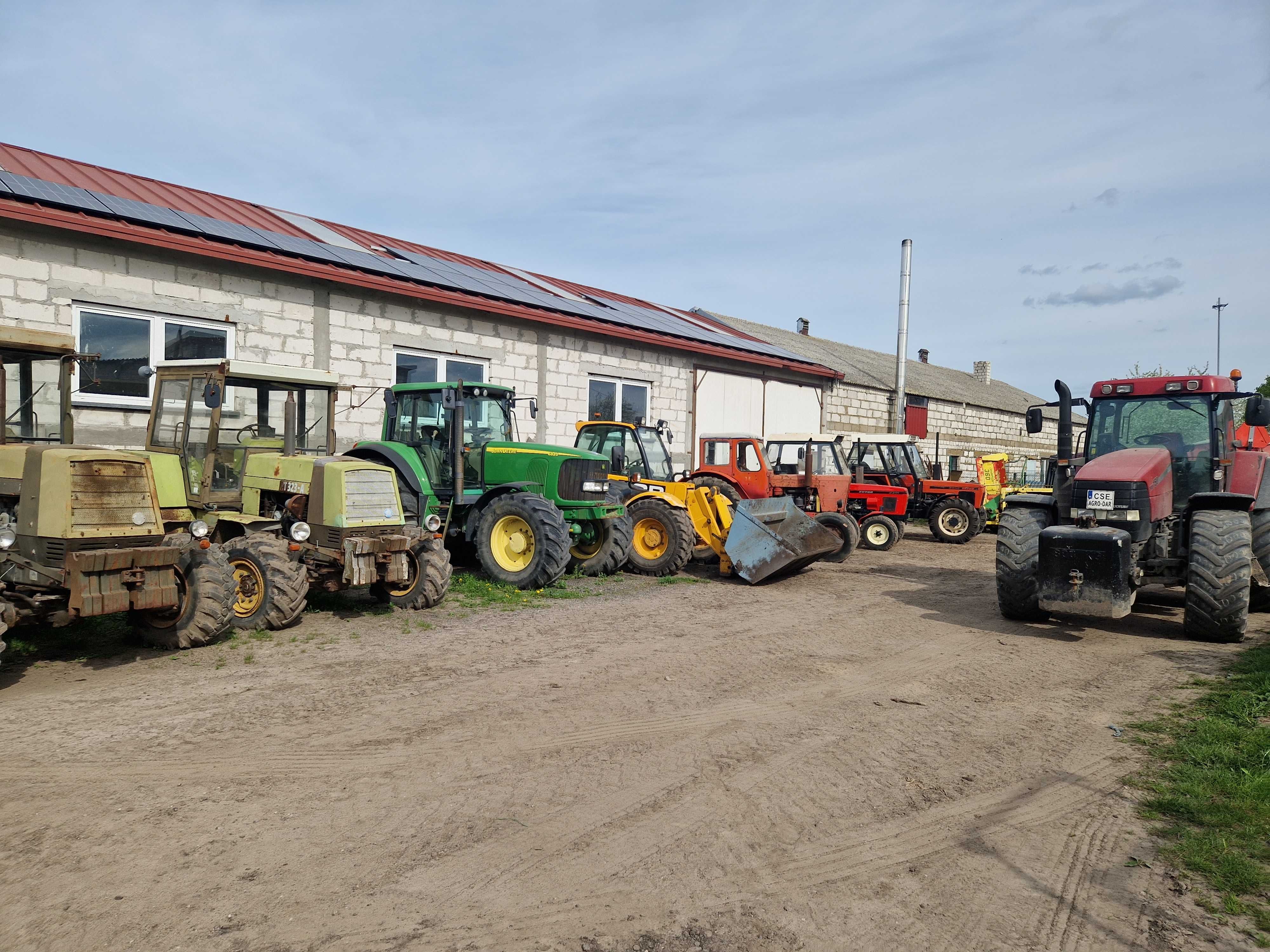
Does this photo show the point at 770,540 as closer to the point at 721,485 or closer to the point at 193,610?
the point at 721,485

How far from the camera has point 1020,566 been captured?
26.5ft

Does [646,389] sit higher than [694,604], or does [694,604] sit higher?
[646,389]

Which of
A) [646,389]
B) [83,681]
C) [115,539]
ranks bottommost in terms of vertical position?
[83,681]

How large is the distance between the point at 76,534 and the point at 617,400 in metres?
11.0

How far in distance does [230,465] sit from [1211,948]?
7.72 meters

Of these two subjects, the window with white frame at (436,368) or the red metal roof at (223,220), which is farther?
the window with white frame at (436,368)

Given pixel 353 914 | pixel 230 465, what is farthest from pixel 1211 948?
pixel 230 465

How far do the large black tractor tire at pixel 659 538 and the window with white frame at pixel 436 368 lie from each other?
10.4 ft

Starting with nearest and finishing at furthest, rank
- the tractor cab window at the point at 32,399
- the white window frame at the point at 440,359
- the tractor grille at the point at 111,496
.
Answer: the tractor grille at the point at 111,496, the tractor cab window at the point at 32,399, the white window frame at the point at 440,359

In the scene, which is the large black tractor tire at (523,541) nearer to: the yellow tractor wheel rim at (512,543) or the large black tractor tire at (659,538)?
the yellow tractor wheel rim at (512,543)

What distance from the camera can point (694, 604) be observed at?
9.00m

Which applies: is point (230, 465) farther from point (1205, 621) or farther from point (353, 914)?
point (1205, 621)

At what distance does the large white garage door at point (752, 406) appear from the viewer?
17.8 m

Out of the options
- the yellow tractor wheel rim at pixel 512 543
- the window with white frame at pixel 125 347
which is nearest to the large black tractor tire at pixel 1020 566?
the yellow tractor wheel rim at pixel 512 543
